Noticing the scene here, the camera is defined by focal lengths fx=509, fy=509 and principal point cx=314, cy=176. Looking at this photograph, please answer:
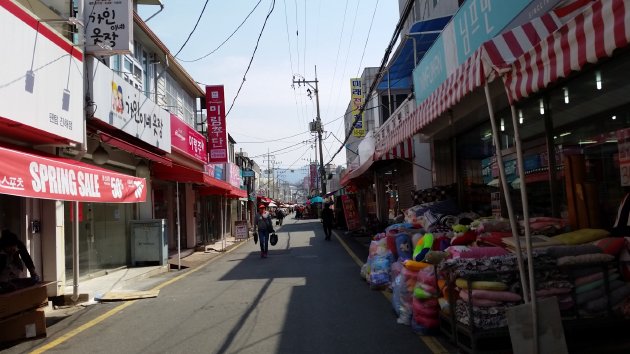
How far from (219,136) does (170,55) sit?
5.27 metres

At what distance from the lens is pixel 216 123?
73.6 ft

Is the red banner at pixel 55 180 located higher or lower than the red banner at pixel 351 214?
higher

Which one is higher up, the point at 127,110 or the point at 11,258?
the point at 127,110

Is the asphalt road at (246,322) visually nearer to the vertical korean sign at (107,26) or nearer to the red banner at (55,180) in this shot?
the red banner at (55,180)

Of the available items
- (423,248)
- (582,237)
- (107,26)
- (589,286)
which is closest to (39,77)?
(107,26)

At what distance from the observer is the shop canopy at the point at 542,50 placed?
3.09 meters

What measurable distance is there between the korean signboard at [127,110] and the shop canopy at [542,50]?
7.74m

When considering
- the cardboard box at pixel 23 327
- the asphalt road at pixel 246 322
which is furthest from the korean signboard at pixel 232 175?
the cardboard box at pixel 23 327

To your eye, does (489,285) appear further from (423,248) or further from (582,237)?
(423,248)

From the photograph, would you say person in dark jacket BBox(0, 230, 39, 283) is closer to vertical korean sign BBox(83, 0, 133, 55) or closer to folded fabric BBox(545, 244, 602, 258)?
vertical korean sign BBox(83, 0, 133, 55)

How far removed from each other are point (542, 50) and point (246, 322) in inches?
210

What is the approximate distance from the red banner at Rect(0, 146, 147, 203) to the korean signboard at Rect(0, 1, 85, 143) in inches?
45.1

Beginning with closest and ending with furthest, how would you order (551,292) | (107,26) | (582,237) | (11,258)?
(551,292) < (582,237) < (11,258) < (107,26)

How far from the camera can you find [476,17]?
30.4 ft
